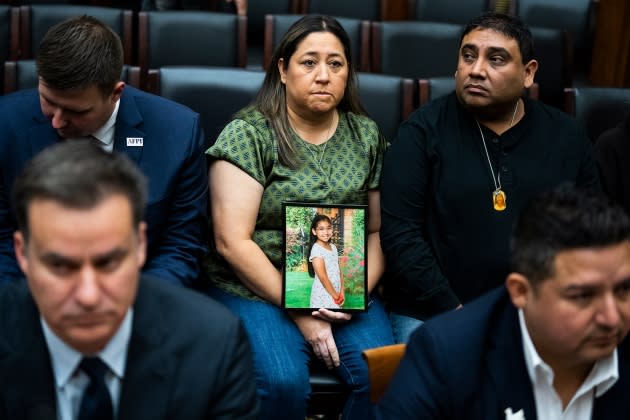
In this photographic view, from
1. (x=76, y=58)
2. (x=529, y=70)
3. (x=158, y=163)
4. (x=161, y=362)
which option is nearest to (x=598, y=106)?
(x=529, y=70)

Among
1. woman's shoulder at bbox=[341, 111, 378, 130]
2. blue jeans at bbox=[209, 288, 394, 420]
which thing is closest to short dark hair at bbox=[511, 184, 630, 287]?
blue jeans at bbox=[209, 288, 394, 420]

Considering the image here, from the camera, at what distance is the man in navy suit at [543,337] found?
0.85 m

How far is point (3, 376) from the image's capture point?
869 millimetres

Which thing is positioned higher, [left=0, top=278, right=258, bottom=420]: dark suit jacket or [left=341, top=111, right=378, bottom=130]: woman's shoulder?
[left=341, top=111, right=378, bottom=130]: woman's shoulder

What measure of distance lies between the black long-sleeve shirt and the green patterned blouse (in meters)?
0.06

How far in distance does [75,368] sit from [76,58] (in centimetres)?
57

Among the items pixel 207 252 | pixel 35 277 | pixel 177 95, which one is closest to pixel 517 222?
pixel 35 277

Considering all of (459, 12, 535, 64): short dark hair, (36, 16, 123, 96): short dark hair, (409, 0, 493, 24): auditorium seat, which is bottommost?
(36, 16, 123, 96): short dark hair

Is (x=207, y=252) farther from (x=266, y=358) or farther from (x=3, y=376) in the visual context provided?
(x=3, y=376)

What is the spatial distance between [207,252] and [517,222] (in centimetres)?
70

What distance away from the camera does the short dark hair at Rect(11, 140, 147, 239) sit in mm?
787

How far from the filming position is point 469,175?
151cm

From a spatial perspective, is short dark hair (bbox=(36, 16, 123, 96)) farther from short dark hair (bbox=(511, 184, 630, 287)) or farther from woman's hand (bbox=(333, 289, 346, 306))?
short dark hair (bbox=(511, 184, 630, 287))

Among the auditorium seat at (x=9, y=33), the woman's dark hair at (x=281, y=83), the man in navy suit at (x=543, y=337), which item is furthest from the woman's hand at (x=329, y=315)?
the auditorium seat at (x=9, y=33)
